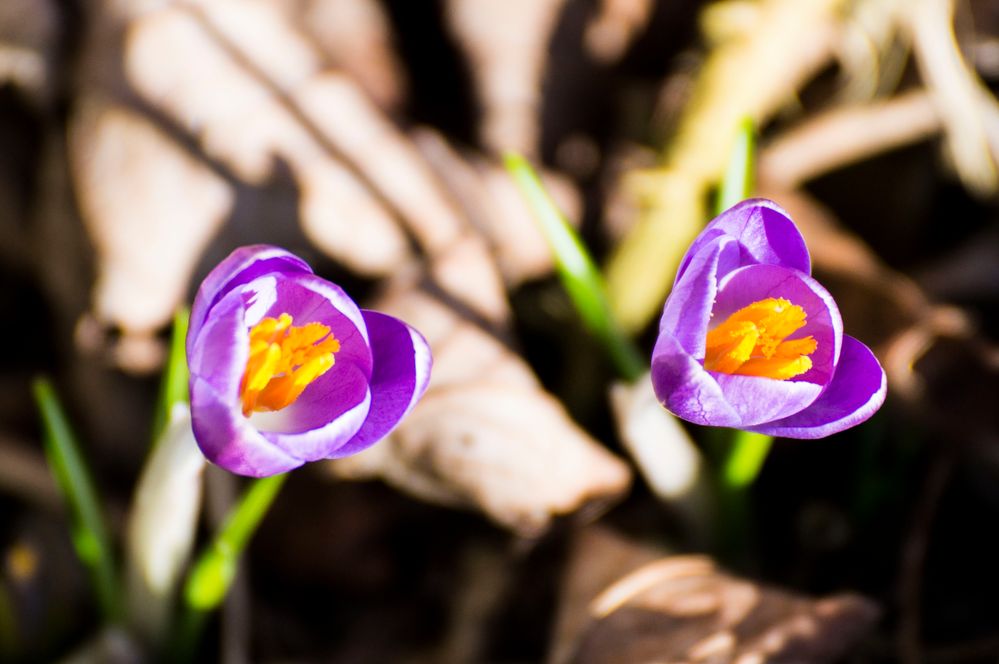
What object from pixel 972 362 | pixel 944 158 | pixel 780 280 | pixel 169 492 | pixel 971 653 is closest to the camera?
pixel 780 280

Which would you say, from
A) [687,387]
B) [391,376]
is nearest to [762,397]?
[687,387]

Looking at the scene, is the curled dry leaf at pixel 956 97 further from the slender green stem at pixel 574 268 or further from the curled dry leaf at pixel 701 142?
the slender green stem at pixel 574 268

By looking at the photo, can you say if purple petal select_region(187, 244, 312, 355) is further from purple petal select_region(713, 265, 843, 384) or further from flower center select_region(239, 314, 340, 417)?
purple petal select_region(713, 265, 843, 384)

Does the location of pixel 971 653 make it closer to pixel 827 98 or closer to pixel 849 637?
pixel 849 637

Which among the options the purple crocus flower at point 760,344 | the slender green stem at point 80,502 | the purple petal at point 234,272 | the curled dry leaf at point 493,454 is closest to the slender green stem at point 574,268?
the curled dry leaf at point 493,454

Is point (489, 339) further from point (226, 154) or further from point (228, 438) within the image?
point (228, 438)

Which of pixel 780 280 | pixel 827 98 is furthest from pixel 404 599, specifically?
pixel 827 98
